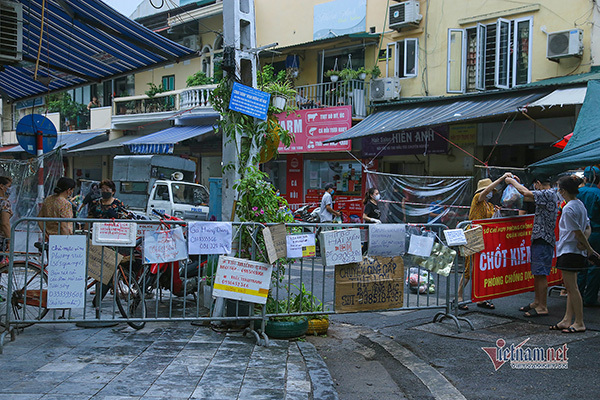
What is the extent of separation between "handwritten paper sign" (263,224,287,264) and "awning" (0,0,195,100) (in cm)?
412

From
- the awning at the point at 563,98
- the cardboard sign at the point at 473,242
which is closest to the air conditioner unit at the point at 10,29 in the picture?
the cardboard sign at the point at 473,242

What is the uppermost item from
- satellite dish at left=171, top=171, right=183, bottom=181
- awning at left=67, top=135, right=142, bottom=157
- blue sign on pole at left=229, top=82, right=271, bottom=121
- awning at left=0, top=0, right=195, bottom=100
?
awning at left=0, top=0, right=195, bottom=100

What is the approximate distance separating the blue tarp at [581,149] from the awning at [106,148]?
20.2 m

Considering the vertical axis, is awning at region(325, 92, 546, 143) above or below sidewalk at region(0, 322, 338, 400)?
above

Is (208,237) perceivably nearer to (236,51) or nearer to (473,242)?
(236,51)

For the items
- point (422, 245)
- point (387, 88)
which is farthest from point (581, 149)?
point (387, 88)

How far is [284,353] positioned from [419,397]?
1.41 meters

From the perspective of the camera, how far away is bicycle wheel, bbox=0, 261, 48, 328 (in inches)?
225

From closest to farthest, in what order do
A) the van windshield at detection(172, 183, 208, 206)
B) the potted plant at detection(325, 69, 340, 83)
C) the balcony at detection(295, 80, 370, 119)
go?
the van windshield at detection(172, 183, 208, 206) < the balcony at detection(295, 80, 370, 119) < the potted plant at detection(325, 69, 340, 83)

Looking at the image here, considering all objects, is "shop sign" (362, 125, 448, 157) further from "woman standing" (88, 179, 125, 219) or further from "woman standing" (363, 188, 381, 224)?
"woman standing" (88, 179, 125, 219)

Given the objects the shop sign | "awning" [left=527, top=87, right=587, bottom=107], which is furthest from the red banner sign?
the shop sign

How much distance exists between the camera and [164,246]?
19.1 feet

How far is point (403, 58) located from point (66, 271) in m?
14.0

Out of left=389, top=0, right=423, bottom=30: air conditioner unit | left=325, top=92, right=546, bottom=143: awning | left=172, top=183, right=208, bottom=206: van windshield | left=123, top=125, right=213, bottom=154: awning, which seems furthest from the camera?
left=123, top=125, right=213, bottom=154: awning
